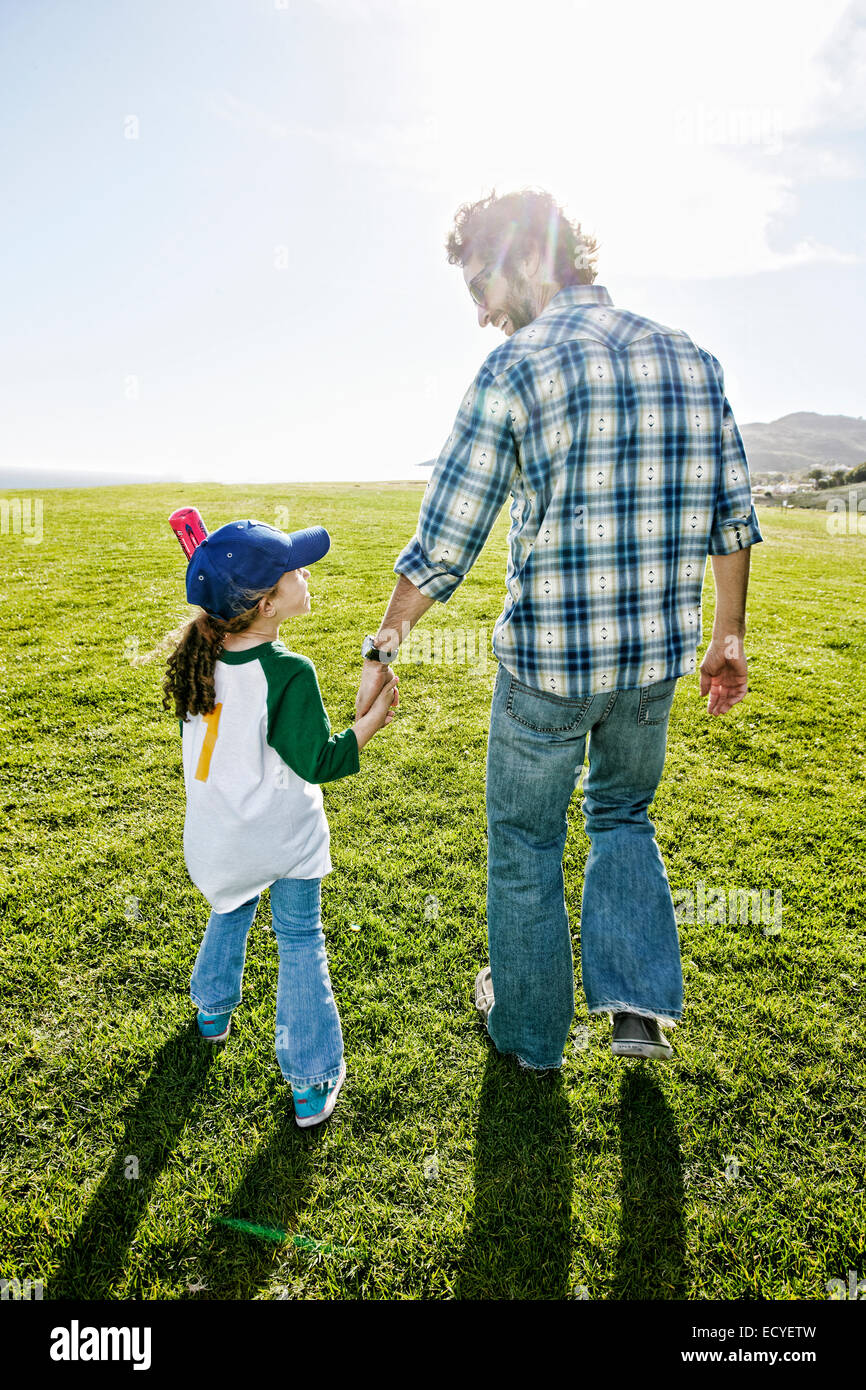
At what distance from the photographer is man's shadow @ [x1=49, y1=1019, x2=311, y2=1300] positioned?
1827 millimetres

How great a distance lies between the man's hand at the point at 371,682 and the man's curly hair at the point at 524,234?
118 centimetres

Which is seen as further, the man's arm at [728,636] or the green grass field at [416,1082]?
the man's arm at [728,636]

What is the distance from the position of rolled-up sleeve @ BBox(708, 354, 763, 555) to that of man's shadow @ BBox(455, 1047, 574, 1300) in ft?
6.26

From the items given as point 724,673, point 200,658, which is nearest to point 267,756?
point 200,658

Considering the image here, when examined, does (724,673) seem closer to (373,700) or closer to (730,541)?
(730,541)

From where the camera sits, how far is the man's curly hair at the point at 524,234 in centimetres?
191

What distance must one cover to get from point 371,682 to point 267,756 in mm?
383

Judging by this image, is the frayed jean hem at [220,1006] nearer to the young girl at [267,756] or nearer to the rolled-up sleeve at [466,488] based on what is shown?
the young girl at [267,756]

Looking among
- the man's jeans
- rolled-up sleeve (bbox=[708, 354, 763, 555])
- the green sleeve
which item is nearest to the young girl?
the green sleeve

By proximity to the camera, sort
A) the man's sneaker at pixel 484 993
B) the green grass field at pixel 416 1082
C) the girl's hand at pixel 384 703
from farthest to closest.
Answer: the man's sneaker at pixel 484 993
the girl's hand at pixel 384 703
the green grass field at pixel 416 1082

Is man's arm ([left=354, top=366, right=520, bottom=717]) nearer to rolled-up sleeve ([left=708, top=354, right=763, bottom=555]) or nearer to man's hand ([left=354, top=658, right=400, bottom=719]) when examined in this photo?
man's hand ([left=354, top=658, right=400, bottom=719])

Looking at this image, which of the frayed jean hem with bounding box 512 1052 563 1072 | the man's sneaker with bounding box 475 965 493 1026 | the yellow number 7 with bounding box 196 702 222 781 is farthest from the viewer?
the man's sneaker with bounding box 475 965 493 1026

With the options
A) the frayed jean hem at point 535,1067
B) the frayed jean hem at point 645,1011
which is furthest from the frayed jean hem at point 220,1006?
the frayed jean hem at point 645,1011
